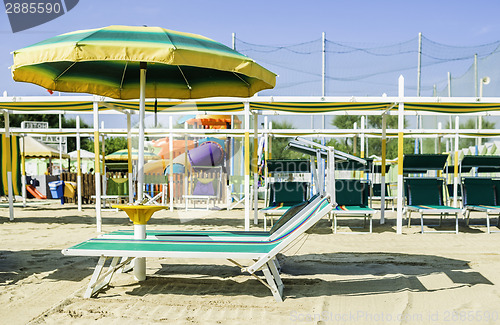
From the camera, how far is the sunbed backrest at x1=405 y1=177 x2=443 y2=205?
9.13m

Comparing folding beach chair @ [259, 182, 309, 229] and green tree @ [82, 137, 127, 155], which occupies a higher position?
green tree @ [82, 137, 127, 155]

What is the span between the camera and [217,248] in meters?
3.97

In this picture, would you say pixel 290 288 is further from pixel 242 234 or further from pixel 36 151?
pixel 36 151

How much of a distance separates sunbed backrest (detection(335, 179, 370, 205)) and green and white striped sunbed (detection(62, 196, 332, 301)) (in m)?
4.98

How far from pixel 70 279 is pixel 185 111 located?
18.8ft

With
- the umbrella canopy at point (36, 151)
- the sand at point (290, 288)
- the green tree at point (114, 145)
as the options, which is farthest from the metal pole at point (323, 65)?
the green tree at point (114, 145)

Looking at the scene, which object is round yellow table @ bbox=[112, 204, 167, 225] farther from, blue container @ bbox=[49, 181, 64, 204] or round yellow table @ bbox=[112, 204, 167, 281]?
blue container @ bbox=[49, 181, 64, 204]

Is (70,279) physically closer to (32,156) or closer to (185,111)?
(185,111)

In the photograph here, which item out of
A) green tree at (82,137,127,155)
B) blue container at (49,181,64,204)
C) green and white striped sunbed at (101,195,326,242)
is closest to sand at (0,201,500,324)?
green and white striped sunbed at (101,195,326,242)

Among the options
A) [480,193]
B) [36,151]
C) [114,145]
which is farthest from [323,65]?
[114,145]

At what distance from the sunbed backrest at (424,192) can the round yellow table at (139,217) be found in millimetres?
6161

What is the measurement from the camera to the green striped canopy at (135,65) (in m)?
3.71

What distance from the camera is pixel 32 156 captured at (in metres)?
23.5

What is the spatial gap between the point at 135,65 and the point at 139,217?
1.98 m
